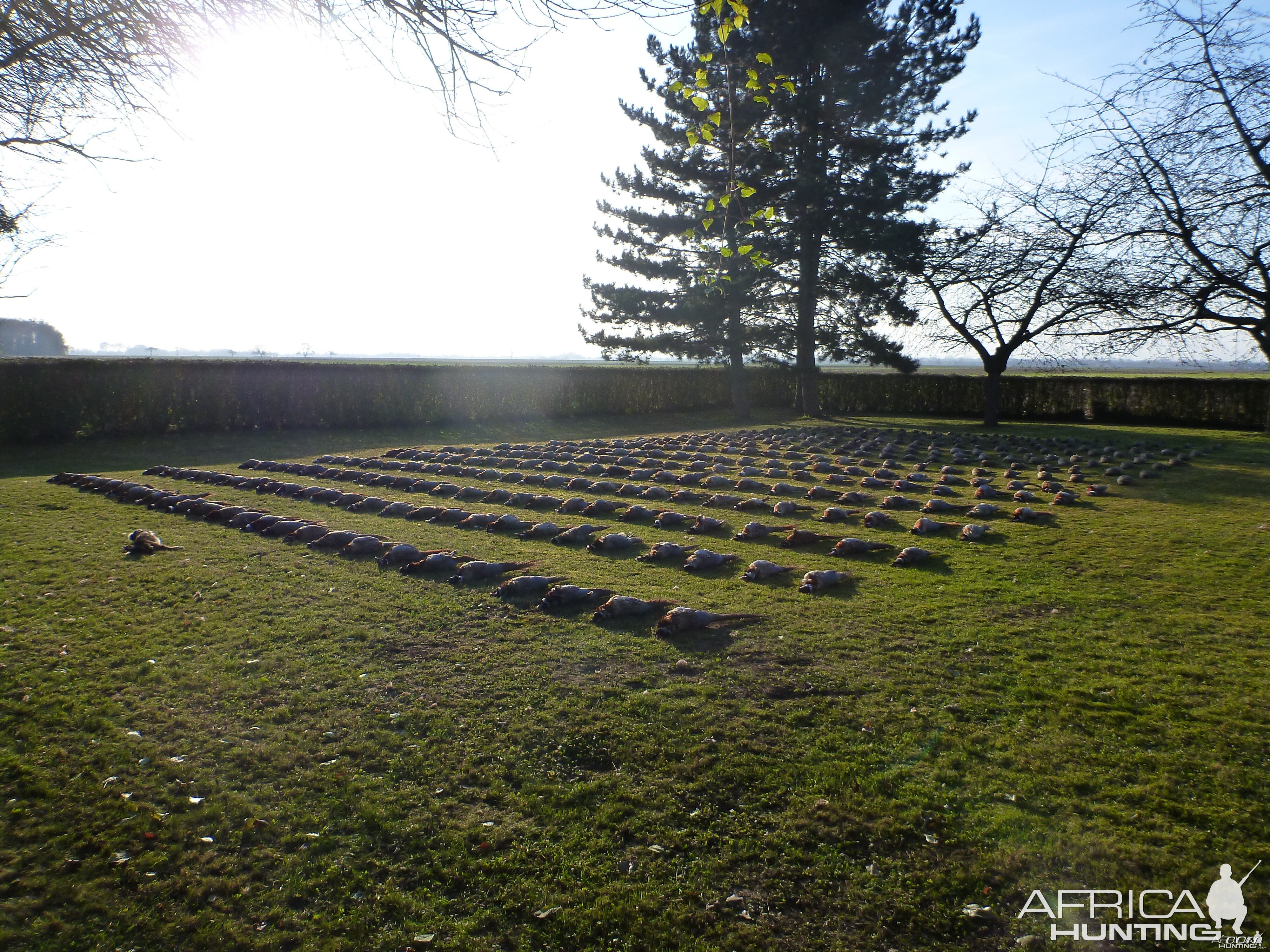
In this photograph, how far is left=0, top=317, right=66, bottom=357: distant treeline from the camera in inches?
2431

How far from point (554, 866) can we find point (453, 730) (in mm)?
1340

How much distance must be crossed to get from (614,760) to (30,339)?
281 feet

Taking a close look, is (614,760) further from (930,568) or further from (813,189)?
(813,189)

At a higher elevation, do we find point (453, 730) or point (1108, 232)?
point (1108, 232)

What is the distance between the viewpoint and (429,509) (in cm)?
1051

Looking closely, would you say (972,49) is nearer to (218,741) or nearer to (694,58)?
(694,58)

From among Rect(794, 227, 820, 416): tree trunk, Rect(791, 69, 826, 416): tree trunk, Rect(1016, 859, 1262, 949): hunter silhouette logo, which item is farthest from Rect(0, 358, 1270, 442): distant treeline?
Rect(1016, 859, 1262, 949): hunter silhouette logo

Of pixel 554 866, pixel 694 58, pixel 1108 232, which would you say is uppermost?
pixel 694 58

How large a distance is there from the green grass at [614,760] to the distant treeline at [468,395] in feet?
47.9

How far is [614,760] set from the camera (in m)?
3.95

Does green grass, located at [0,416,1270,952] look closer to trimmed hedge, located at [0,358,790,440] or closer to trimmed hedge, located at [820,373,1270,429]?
trimmed hedge, located at [0,358,790,440]

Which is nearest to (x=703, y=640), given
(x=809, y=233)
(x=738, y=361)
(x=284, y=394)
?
(x=284, y=394)

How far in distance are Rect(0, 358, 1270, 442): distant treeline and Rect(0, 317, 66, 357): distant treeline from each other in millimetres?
50759

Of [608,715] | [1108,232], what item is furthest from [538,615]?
[1108,232]
